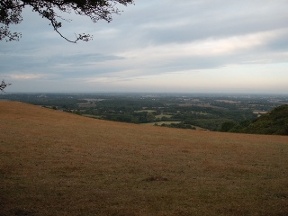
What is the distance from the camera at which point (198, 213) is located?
1065 centimetres

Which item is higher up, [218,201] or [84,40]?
[84,40]

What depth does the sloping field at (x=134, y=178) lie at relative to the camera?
11156mm

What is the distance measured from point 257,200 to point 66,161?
1173cm

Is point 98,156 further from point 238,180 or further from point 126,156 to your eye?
point 238,180

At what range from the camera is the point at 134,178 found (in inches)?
640

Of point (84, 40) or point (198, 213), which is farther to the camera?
point (84, 40)

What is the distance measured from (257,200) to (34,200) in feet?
25.7

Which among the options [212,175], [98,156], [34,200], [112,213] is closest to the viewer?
[112,213]

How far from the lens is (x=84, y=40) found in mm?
12070

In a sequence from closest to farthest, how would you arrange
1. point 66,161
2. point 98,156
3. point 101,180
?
point 101,180 < point 66,161 < point 98,156

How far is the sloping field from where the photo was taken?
36.6ft

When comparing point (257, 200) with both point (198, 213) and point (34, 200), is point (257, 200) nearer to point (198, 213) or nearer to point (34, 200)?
point (198, 213)

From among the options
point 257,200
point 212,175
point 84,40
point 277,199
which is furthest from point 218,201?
point 84,40

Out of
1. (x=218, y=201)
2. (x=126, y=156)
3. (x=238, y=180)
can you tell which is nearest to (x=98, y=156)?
(x=126, y=156)
